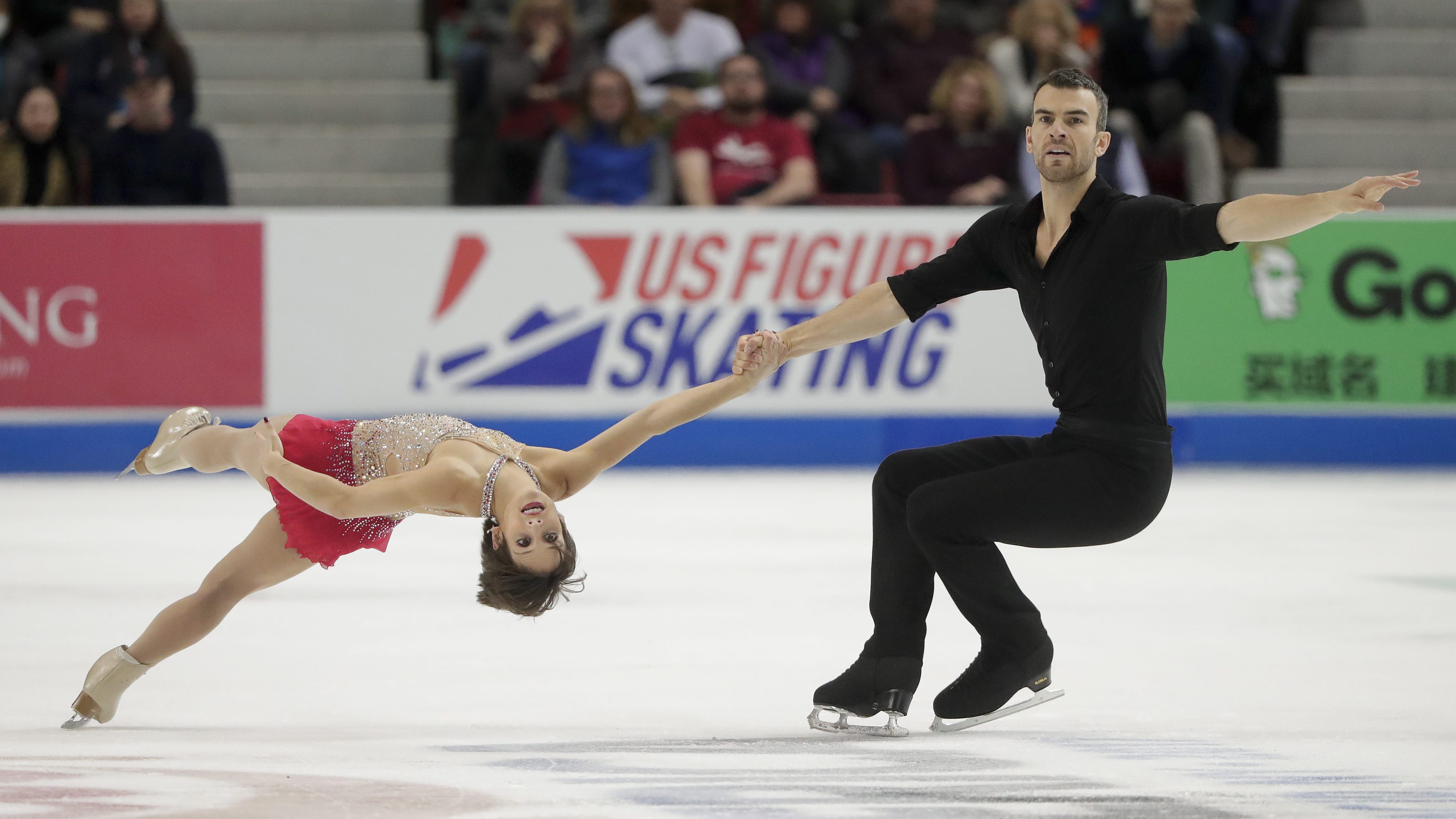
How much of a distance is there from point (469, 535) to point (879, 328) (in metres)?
3.27

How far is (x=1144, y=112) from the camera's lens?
34.4 feet

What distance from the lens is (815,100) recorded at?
33.9 ft

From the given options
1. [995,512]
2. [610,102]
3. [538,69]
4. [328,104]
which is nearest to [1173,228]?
[995,512]

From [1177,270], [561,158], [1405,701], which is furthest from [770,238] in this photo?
[1405,701]

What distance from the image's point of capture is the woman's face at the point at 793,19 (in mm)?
10695

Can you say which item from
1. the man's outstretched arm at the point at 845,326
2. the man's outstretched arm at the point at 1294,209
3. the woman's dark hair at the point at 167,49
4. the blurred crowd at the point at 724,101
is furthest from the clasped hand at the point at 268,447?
the woman's dark hair at the point at 167,49

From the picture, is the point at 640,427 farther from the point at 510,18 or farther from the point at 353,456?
the point at 510,18

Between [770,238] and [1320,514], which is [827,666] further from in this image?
[770,238]

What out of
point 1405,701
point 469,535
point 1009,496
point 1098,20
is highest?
point 1098,20

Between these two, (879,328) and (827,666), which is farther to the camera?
(827,666)

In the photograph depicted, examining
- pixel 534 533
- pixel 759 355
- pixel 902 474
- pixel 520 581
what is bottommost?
pixel 520 581

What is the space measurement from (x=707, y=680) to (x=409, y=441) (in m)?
0.91

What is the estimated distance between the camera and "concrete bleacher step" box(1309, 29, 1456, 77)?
38.9ft

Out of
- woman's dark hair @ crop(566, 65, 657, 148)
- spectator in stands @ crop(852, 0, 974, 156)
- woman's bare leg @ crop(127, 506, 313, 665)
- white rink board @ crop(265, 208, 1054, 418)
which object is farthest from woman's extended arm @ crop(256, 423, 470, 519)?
spectator in stands @ crop(852, 0, 974, 156)
